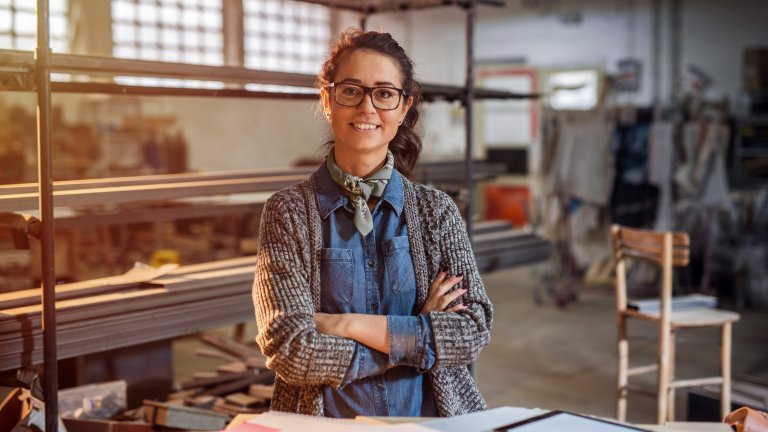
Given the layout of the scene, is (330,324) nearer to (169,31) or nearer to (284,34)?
(169,31)

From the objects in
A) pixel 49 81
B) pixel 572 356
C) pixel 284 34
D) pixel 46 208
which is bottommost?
pixel 572 356

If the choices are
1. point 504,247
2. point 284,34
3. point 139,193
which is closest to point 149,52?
point 284,34

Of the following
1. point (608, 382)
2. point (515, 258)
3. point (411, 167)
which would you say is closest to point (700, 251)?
point (608, 382)

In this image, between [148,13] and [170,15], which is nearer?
[148,13]

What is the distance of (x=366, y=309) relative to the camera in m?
1.76

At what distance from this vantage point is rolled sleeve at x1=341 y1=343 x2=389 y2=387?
65.1 inches

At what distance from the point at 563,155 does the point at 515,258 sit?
3.37 m

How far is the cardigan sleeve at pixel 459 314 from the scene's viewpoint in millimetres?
1712

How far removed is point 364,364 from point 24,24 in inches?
293

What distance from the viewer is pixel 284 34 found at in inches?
407

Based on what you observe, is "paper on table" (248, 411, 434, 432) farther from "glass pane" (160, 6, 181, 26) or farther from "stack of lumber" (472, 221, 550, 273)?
"glass pane" (160, 6, 181, 26)

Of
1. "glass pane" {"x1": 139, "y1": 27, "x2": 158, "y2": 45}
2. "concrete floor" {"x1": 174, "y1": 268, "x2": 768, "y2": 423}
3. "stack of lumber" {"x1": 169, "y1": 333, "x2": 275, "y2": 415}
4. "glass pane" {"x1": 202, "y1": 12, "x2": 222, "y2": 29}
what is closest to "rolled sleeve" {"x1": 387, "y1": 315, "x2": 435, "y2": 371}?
"stack of lumber" {"x1": 169, "y1": 333, "x2": 275, "y2": 415}

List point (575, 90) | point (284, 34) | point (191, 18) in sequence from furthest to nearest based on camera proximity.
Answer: point (284, 34) < point (575, 90) < point (191, 18)

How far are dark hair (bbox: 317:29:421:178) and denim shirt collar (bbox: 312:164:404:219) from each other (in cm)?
18
